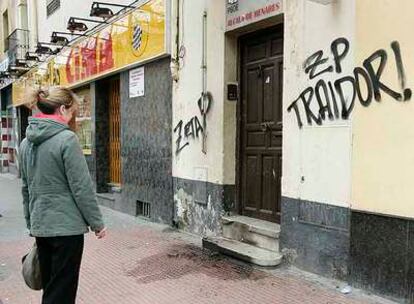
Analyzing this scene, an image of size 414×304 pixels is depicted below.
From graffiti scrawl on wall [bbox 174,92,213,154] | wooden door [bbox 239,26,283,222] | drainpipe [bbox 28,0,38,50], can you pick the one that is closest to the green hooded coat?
wooden door [bbox 239,26,283,222]

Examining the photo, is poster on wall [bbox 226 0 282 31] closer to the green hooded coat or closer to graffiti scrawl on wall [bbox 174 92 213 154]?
graffiti scrawl on wall [bbox 174 92 213 154]

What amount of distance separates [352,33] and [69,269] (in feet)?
10.7

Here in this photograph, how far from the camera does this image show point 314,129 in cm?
507

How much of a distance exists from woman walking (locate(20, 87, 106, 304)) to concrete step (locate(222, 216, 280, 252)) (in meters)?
2.83

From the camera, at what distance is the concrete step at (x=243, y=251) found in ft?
17.7

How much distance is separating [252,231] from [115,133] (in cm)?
553

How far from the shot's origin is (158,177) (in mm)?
8344

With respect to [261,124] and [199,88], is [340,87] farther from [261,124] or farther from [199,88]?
[199,88]

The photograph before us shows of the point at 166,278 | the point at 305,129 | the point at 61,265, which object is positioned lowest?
the point at 166,278

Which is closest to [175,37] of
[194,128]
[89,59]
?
[194,128]

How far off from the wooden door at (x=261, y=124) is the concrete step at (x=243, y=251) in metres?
0.49

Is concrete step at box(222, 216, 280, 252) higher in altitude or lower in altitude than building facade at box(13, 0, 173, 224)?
lower

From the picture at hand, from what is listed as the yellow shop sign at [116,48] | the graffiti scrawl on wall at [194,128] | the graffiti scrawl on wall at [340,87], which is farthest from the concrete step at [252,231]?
the yellow shop sign at [116,48]

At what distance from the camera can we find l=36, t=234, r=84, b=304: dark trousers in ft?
10.5
